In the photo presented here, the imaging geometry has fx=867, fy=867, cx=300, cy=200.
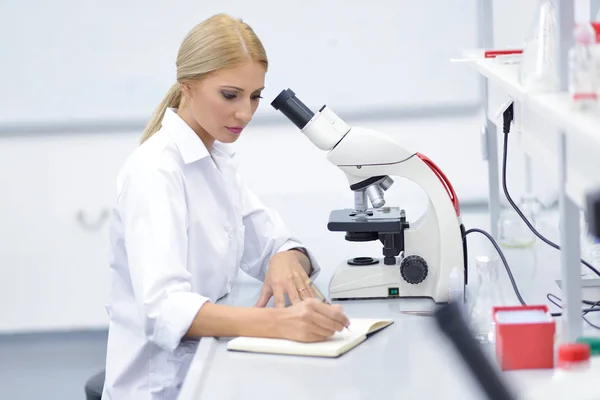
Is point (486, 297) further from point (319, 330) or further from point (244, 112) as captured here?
point (244, 112)

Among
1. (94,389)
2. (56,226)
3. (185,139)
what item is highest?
(185,139)

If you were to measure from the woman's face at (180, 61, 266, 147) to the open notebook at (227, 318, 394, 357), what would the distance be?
18.7 inches

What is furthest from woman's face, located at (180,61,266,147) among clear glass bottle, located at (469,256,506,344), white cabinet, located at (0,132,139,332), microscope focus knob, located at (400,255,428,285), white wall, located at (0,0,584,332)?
white cabinet, located at (0,132,139,332)

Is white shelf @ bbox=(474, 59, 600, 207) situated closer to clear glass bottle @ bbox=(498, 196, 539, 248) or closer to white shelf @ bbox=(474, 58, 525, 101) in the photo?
white shelf @ bbox=(474, 58, 525, 101)

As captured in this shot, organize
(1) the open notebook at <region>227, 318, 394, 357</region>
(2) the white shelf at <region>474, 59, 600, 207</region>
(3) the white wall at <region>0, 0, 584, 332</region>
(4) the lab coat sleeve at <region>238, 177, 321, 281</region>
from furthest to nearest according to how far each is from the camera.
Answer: (3) the white wall at <region>0, 0, 584, 332</region> < (4) the lab coat sleeve at <region>238, 177, 321, 281</region> < (1) the open notebook at <region>227, 318, 394, 357</region> < (2) the white shelf at <region>474, 59, 600, 207</region>

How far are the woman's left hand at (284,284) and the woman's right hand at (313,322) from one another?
217 mm

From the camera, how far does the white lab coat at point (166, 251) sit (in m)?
1.56

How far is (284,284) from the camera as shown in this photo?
70.7 inches

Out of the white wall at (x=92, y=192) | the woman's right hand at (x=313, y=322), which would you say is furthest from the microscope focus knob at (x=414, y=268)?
the white wall at (x=92, y=192)

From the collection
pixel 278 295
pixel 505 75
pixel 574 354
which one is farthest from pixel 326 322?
pixel 505 75

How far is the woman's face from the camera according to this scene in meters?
1.75

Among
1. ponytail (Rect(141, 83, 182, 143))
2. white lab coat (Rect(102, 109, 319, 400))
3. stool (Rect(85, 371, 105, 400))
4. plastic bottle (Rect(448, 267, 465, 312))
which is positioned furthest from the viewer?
stool (Rect(85, 371, 105, 400))

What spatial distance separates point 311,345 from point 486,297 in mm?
341

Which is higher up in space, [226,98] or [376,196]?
[226,98]
